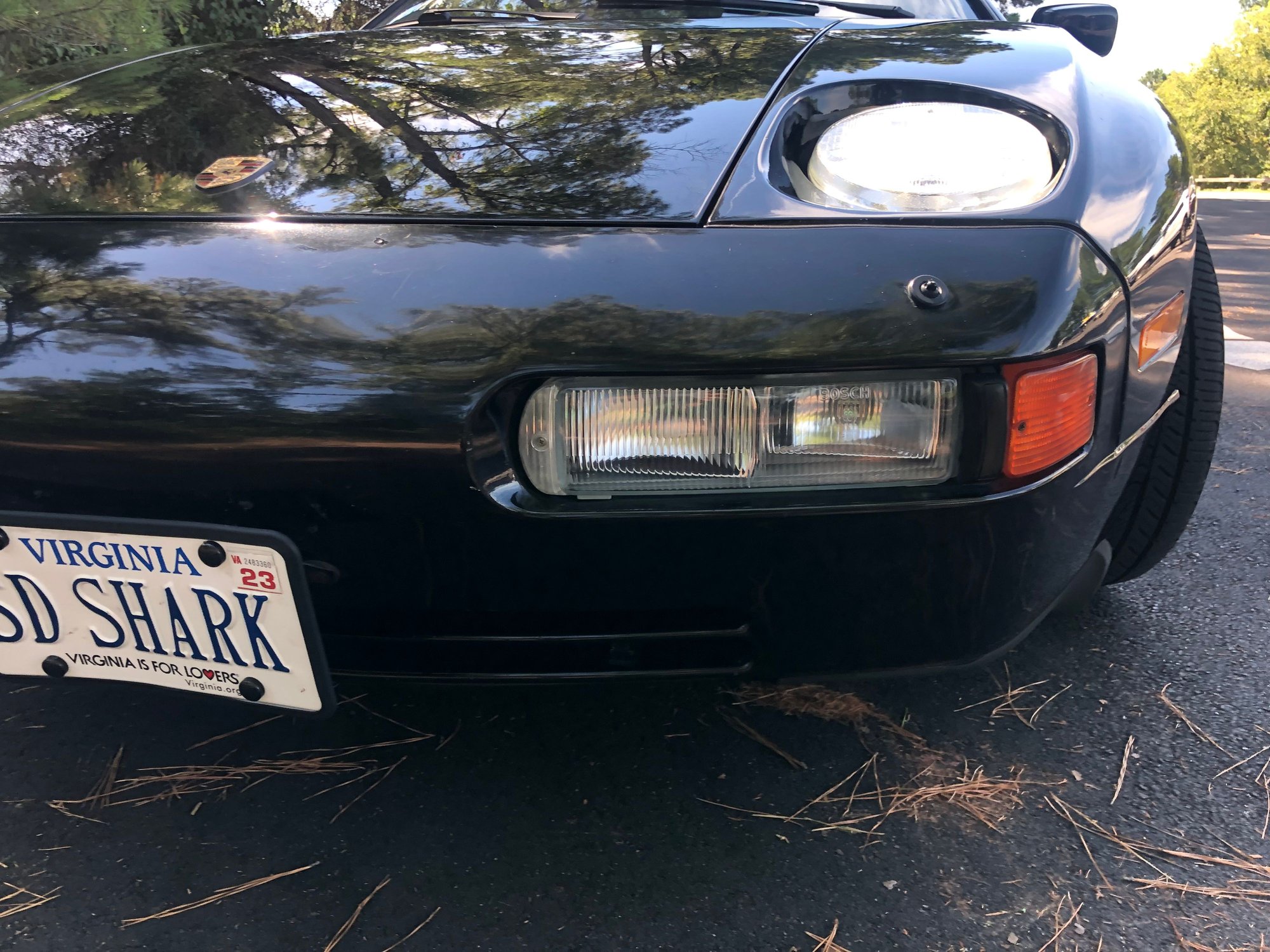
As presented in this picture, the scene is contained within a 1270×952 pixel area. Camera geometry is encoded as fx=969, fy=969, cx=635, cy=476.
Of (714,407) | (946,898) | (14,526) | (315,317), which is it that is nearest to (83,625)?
(14,526)

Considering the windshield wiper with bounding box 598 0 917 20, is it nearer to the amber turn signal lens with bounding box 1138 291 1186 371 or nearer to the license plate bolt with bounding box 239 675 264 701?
the amber turn signal lens with bounding box 1138 291 1186 371

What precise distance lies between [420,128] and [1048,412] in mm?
867

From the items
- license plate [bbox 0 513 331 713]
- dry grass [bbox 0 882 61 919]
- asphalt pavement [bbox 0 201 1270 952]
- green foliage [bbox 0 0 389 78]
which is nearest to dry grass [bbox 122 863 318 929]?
asphalt pavement [bbox 0 201 1270 952]

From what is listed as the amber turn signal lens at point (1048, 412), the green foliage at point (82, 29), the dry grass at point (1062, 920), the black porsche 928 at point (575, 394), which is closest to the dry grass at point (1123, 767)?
the dry grass at point (1062, 920)

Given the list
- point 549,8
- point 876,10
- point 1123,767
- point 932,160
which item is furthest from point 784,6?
point 1123,767

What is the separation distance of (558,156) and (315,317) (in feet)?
1.22

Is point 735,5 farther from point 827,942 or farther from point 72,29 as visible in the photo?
point 72,29

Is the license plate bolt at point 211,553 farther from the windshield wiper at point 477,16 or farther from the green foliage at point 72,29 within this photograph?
the green foliage at point 72,29

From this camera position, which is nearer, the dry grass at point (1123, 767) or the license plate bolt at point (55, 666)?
the license plate bolt at point (55, 666)

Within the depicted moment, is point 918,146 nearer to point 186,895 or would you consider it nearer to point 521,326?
point 521,326

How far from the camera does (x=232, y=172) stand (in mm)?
1221

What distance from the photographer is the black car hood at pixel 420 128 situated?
1140 mm

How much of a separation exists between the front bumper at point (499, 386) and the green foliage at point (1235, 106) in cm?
4760

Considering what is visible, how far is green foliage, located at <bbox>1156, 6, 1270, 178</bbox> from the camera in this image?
41812 mm
